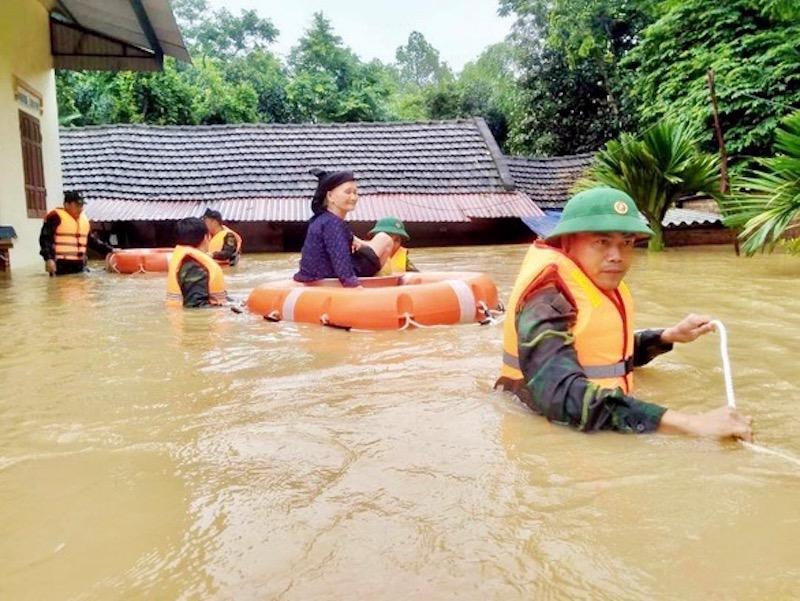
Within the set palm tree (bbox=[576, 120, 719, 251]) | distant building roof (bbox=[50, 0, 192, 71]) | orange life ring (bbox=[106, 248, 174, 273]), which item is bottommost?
orange life ring (bbox=[106, 248, 174, 273])

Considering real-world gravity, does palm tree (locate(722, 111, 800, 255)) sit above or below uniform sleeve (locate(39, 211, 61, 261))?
above

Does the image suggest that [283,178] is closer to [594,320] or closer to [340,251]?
[340,251]

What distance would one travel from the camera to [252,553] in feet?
5.95

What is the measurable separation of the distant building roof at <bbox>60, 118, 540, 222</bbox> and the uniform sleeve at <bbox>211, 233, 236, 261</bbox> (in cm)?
312

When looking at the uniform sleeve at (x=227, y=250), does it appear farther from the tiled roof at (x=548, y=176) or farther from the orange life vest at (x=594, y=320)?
the orange life vest at (x=594, y=320)

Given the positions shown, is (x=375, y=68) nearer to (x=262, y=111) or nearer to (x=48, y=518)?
(x=262, y=111)

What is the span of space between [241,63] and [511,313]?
25.7 metres

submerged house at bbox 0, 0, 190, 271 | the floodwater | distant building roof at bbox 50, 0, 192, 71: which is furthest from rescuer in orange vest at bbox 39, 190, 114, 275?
the floodwater

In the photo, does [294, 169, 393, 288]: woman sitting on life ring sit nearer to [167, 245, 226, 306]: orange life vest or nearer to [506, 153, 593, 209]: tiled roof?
[167, 245, 226, 306]: orange life vest

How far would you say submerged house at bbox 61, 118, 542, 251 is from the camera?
1457 cm

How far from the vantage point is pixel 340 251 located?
558 centimetres

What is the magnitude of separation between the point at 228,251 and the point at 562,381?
8.84 meters

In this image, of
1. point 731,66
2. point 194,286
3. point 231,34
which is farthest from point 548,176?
point 231,34

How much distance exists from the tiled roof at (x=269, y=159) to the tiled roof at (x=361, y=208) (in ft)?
0.75
